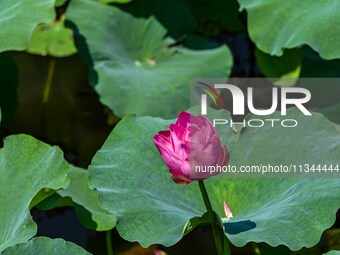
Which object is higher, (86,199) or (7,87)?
(86,199)

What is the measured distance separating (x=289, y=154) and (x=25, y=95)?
1.37 metres

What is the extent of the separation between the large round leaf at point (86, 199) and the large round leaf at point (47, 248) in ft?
1.17

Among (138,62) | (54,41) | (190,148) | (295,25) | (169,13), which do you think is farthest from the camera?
(54,41)

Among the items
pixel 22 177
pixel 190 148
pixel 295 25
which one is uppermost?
pixel 190 148

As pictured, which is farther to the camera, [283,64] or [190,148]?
[283,64]

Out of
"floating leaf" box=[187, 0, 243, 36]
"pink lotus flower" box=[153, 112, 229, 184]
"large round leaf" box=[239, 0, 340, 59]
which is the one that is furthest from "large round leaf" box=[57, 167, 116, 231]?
"floating leaf" box=[187, 0, 243, 36]

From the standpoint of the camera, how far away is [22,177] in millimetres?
1720

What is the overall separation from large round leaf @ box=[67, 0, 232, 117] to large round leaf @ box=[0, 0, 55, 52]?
327mm

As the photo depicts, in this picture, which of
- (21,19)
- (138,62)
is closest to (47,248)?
(21,19)

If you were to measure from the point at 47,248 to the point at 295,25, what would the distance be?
94 cm

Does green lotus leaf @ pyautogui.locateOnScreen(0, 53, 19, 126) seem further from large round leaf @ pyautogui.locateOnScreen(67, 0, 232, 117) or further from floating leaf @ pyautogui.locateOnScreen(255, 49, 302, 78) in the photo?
floating leaf @ pyautogui.locateOnScreen(255, 49, 302, 78)

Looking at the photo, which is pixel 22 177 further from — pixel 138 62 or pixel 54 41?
pixel 54 41

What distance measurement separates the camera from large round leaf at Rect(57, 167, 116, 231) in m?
1.85

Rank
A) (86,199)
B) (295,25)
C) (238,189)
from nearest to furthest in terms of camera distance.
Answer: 1. (238,189)
2. (86,199)
3. (295,25)
